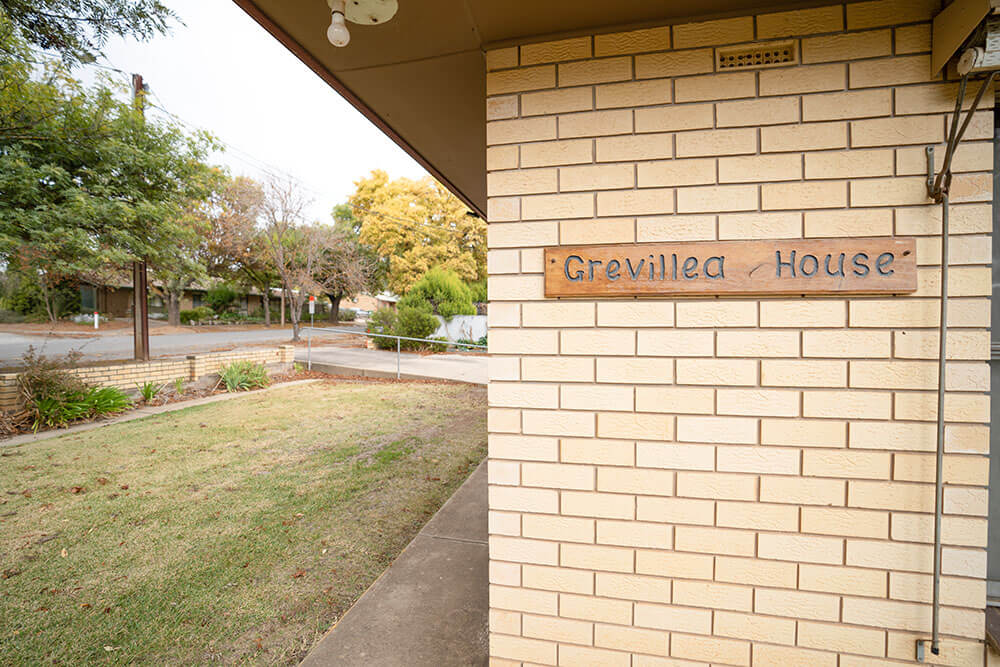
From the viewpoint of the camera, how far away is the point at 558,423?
5.62 ft

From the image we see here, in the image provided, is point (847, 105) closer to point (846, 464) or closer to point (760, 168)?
point (760, 168)

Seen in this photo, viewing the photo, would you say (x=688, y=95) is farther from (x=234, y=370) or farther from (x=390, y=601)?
(x=234, y=370)

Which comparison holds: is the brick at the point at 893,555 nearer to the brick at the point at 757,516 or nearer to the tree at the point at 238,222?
the brick at the point at 757,516

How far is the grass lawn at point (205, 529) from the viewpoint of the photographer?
2.34 m

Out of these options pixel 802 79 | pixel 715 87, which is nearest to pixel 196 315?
pixel 715 87

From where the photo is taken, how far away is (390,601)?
2404 mm

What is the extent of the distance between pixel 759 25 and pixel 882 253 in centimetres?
88

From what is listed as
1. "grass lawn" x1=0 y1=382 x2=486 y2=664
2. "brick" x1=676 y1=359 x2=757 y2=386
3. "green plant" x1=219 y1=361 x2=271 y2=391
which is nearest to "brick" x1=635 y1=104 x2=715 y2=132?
"brick" x1=676 y1=359 x2=757 y2=386

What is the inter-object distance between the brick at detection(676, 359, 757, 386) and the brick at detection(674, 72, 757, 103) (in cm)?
93

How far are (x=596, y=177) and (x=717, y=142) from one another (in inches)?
16.9

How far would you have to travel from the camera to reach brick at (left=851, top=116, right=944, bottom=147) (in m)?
1.47

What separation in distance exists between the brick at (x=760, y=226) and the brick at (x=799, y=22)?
472mm

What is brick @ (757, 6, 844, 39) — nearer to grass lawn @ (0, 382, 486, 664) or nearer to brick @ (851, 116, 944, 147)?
brick @ (851, 116, 944, 147)

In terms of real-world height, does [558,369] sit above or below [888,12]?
below
